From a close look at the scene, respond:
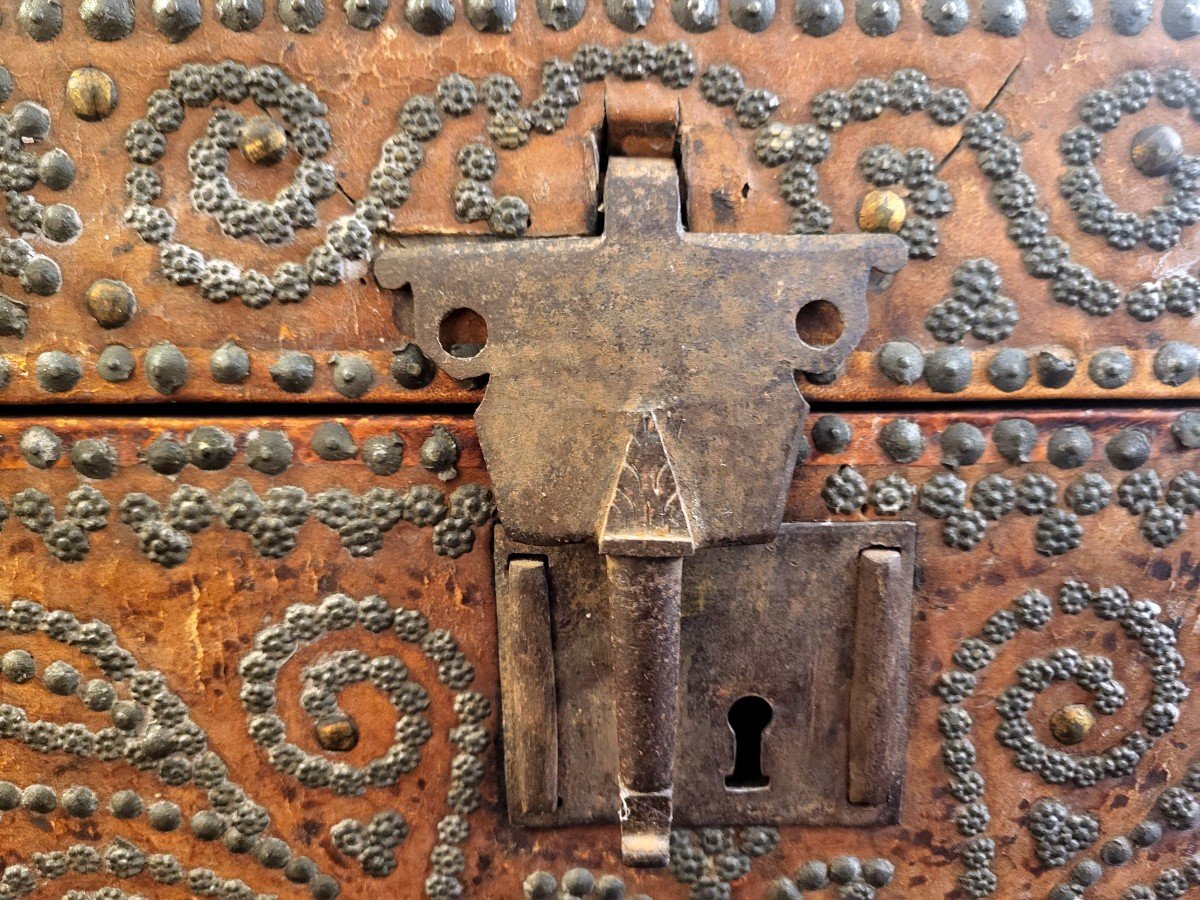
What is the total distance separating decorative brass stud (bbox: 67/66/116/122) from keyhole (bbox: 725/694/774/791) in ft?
2.51

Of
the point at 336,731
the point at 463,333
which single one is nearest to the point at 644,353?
the point at 463,333

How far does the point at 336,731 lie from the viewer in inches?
29.4

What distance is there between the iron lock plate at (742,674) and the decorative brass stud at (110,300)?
0.37m

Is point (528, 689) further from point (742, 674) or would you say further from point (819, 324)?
point (819, 324)

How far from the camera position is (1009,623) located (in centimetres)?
74

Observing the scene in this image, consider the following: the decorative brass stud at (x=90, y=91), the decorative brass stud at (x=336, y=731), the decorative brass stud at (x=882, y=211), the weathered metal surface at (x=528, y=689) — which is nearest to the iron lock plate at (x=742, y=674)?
the weathered metal surface at (x=528, y=689)

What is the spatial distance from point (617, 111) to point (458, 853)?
698mm

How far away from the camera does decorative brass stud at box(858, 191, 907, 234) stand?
0.68 m

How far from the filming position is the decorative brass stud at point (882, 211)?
0.68 m

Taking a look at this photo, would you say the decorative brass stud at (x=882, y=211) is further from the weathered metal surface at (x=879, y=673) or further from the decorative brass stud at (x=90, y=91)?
the decorative brass stud at (x=90, y=91)

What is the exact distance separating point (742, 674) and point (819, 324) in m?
0.32

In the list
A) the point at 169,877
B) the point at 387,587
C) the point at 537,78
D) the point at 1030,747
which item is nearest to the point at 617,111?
the point at 537,78

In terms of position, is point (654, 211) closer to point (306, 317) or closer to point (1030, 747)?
point (306, 317)

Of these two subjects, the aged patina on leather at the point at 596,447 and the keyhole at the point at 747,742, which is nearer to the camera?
the aged patina on leather at the point at 596,447
